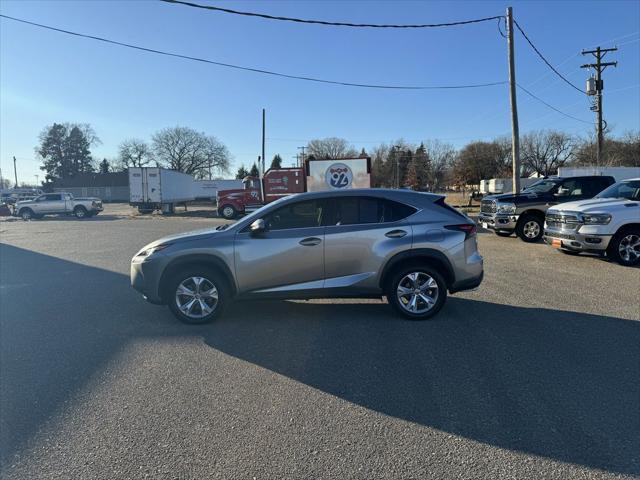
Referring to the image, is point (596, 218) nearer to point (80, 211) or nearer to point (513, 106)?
point (513, 106)

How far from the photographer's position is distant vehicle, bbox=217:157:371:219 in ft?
75.6

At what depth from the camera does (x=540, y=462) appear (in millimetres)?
2748

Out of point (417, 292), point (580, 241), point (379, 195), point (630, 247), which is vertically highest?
point (379, 195)

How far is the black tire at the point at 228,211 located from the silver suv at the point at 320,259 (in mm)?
22730

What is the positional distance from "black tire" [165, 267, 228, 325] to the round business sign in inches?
703

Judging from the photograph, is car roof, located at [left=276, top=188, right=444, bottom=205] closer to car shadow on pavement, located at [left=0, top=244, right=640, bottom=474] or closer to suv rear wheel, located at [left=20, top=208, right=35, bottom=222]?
car shadow on pavement, located at [left=0, top=244, right=640, bottom=474]

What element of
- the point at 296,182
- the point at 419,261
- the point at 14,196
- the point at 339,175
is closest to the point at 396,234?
the point at 419,261

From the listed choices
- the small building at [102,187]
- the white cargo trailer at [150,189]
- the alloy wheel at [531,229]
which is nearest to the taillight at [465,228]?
the alloy wheel at [531,229]

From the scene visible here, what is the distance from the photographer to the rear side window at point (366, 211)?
564cm

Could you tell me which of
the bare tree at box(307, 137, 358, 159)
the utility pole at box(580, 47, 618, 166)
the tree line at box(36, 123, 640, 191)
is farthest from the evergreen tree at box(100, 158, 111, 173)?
the utility pole at box(580, 47, 618, 166)

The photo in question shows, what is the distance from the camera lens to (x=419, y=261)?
5.59m

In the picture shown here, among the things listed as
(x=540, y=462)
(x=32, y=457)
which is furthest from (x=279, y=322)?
(x=540, y=462)

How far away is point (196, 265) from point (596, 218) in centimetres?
838

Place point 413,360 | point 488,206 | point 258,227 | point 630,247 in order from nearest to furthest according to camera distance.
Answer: point 413,360, point 258,227, point 630,247, point 488,206
